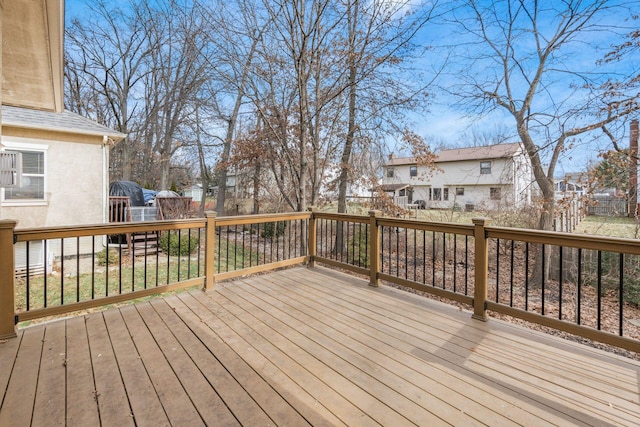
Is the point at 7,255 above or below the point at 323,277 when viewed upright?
above

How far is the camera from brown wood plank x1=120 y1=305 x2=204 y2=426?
173cm

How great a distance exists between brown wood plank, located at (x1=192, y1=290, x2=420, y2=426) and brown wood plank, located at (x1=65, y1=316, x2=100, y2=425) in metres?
0.95

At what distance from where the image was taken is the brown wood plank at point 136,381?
1.71m

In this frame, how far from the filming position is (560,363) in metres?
2.27

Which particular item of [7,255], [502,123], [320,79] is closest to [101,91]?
[320,79]

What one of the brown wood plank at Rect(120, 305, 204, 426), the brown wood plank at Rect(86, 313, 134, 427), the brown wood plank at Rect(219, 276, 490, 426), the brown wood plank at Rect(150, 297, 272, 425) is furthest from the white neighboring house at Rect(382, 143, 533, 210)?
the brown wood plank at Rect(86, 313, 134, 427)

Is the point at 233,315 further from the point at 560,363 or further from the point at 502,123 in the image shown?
the point at 502,123

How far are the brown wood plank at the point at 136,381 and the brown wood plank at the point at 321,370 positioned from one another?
67cm

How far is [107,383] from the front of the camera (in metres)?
2.01

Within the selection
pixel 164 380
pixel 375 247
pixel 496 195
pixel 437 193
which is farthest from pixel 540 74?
pixel 437 193

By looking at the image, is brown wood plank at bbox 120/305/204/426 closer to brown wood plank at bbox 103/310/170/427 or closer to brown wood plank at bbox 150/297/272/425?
brown wood plank at bbox 103/310/170/427

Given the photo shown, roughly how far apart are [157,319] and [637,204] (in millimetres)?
8433

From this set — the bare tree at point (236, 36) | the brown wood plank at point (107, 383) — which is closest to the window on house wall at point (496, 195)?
the bare tree at point (236, 36)

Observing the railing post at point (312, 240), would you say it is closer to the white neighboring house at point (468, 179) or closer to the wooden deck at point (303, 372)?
the wooden deck at point (303, 372)
